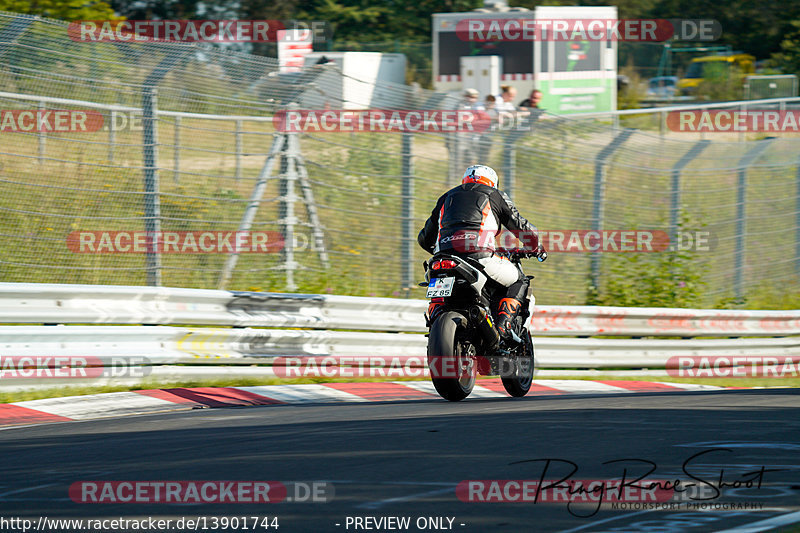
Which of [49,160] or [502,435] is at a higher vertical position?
[49,160]

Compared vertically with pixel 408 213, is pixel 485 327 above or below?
below

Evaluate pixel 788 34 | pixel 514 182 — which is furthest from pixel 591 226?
pixel 788 34

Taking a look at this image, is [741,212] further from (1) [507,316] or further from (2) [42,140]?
(2) [42,140]

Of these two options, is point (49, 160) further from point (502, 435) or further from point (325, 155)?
point (502, 435)

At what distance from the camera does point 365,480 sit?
5.37 meters

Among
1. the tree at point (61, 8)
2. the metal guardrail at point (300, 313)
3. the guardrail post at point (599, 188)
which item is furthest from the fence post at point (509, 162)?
the tree at point (61, 8)

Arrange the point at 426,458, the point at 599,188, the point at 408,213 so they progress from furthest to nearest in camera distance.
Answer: the point at 599,188 < the point at 408,213 < the point at 426,458

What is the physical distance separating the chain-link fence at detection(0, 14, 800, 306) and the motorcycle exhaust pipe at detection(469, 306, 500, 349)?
331cm

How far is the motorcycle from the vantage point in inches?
316

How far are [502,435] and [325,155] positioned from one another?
5.62m

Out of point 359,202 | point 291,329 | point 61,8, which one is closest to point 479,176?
point 291,329

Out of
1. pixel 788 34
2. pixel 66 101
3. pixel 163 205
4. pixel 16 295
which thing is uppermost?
pixel 788 34

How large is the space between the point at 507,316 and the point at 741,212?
21.5 feet

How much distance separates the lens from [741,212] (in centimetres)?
1404
